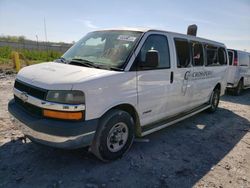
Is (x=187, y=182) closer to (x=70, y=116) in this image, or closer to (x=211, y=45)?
(x=70, y=116)

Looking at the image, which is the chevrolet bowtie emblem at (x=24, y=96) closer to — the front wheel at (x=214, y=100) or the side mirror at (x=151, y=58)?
the side mirror at (x=151, y=58)

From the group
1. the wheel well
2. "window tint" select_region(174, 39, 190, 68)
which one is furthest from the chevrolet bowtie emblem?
"window tint" select_region(174, 39, 190, 68)

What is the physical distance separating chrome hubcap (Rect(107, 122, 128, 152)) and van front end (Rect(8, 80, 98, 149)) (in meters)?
0.46

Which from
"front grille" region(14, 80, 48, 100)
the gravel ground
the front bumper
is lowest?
the gravel ground

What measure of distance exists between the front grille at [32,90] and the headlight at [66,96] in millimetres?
124

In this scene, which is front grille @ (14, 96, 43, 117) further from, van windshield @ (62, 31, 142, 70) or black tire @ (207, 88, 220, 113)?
black tire @ (207, 88, 220, 113)

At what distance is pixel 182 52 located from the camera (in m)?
4.64

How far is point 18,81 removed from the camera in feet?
→ 11.5

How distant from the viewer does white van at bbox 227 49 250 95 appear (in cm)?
973

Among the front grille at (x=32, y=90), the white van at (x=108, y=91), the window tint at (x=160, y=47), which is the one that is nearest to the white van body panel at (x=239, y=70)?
the white van at (x=108, y=91)

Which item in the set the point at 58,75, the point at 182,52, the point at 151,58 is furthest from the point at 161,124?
the point at 58,75

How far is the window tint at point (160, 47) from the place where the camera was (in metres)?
3.78

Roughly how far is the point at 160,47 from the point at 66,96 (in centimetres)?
209

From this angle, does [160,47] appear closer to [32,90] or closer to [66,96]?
[66,96]
